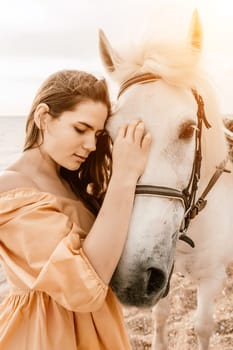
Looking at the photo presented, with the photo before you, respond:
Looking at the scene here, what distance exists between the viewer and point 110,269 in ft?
4.86

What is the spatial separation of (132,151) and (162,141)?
130 millimetres

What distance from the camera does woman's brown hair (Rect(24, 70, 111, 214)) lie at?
166 cm

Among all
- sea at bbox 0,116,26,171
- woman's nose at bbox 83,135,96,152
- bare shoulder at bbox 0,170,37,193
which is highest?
woman's nose at bbox 83,135,96,152

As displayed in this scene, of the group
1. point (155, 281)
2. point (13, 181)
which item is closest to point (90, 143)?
point (13, 181)

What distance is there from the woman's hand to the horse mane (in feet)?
0.89

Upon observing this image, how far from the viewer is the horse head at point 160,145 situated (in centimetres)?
156

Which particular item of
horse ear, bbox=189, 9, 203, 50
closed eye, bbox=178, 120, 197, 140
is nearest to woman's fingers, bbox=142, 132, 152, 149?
closed eye, bbox=178, 120, 197, 140

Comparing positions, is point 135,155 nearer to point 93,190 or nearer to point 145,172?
point 145,172

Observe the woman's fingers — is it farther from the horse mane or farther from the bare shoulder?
the bare shoulder

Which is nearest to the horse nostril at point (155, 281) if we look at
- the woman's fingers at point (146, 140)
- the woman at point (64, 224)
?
the woman at point (64, 224)

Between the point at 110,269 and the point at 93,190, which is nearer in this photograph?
the point at 110,269

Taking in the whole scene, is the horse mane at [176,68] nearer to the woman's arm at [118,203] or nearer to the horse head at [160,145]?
the horse head at [160,145]

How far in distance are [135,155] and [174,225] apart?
32cm

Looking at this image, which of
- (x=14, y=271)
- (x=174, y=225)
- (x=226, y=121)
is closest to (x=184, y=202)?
(x=174, y=225)
